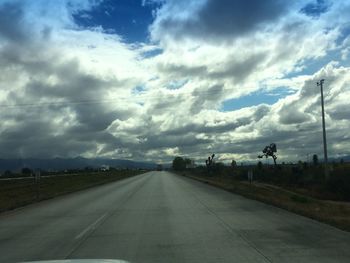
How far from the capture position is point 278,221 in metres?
16.5

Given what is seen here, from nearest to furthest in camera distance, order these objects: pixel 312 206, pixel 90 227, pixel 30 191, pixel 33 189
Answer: pixel 90 227 → pixel 312 206 → pixel 30 191 → pixel 33 189

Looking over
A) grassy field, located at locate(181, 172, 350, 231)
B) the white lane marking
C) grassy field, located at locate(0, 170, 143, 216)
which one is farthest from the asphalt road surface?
grassy field, located at locate(0, 170, 143, 216)

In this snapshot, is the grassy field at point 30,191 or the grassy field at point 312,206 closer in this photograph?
the grassy field at point 312,206

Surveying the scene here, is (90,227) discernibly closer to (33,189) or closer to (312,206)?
(312,206)

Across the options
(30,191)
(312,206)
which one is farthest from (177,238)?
(30,191)

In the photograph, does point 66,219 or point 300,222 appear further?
point 66,219

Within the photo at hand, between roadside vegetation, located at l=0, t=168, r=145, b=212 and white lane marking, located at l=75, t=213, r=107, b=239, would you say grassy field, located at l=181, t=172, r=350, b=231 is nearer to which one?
white lane marking, located at l=75, t=213, r=107, b=239

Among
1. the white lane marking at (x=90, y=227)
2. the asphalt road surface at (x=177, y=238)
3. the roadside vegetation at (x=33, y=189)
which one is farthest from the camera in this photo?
the roadside vegetation at (x=33, y=189)

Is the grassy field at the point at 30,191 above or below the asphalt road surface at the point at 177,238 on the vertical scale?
above

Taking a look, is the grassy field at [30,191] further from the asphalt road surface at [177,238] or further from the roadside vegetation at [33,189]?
the asphalt road surface at [177,238]

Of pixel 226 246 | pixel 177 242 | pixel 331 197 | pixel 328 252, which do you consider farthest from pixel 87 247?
pixel 331 197

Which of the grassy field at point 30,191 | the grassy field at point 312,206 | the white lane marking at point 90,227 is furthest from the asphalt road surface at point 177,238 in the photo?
the grassy field at point 30,191

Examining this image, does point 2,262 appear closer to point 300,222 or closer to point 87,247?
point 87,247

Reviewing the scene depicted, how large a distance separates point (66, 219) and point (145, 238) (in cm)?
663
